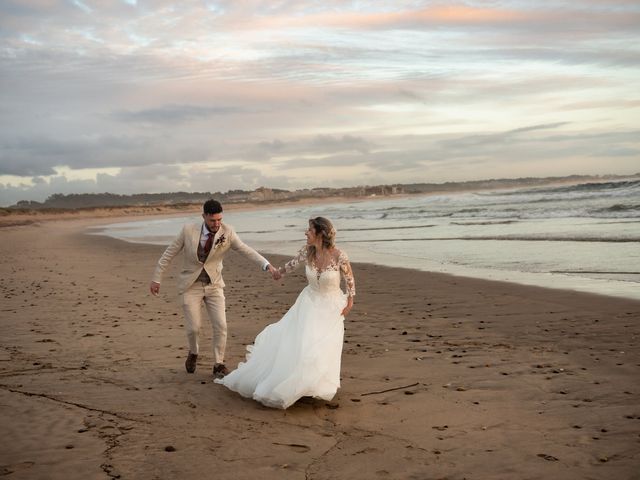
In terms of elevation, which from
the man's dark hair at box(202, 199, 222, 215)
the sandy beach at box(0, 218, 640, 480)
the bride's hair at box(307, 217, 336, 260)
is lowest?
the sandy beach at box(0, 218, 640, 480)

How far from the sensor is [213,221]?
727 cm

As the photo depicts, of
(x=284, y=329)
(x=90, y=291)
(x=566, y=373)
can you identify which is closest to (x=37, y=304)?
(x=90, y=291)

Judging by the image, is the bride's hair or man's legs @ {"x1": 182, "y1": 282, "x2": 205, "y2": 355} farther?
man's legs @ {"x1": 182, "y1": 282, "x2": 205, "y2": 355}

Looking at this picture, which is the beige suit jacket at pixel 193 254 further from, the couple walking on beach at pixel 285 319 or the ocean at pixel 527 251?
the ocean at pixel 527 251

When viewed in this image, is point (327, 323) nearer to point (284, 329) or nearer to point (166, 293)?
point (284, 329)

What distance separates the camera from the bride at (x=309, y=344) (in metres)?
6.15

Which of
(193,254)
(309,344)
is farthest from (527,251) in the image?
(309,344)

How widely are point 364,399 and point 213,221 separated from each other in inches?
100

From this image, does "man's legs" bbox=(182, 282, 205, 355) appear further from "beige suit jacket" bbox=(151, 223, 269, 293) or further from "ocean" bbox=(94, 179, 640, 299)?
"ocean" bbox=(94, 179, 640, 299)

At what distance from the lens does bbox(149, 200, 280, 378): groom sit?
7375mm

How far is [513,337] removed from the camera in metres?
9.07

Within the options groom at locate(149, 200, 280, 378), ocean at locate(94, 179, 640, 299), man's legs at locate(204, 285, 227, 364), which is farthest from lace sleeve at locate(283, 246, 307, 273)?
ocean at locate(94, 179, 640, 299)

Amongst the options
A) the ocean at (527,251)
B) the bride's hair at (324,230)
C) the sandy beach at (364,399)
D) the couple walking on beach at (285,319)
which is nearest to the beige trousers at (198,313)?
the couple walking on beach at (285,319)

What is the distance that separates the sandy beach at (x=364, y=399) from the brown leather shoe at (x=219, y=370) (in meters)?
0.31
